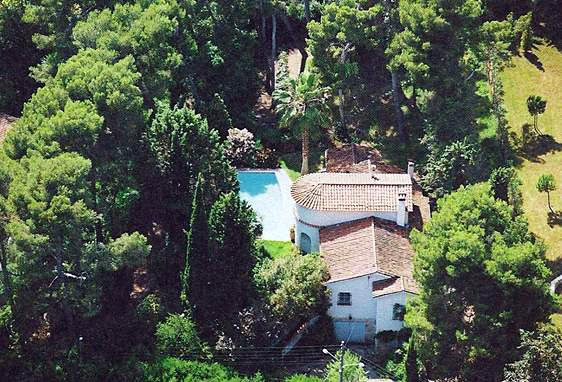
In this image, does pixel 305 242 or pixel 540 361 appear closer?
pixel 540 361

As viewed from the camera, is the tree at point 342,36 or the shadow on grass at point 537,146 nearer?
the tree at point 342,36

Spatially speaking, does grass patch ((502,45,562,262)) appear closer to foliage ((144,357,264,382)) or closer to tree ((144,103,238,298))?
foliage ((144,357,264,382))

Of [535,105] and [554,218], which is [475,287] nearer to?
[554,218]

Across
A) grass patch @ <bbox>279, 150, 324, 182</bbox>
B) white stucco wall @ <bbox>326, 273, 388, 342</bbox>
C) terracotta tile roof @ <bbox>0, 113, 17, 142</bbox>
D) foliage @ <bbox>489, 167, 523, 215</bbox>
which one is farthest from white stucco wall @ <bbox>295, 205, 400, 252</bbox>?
terracotta tile roof @ <bbox>0, 113, 17, 142</bbox>

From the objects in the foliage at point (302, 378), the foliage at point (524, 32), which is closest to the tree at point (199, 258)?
the foliage at point (302, 378)

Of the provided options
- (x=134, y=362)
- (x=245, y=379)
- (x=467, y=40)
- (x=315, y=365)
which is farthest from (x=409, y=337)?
(x=467, y=40)

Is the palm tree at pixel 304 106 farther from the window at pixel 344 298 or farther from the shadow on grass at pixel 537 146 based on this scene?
Answer: the shadow on grass at pixel 537 146

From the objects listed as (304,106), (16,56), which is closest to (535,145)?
(304,106)
